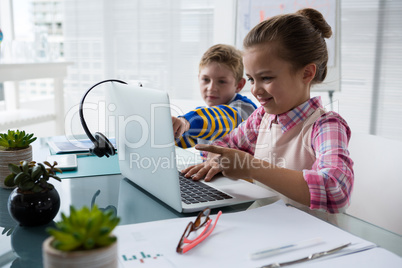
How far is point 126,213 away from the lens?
29.4 inches

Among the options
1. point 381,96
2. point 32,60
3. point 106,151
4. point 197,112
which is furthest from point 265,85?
point 32,60

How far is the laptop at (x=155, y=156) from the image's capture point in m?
0.73

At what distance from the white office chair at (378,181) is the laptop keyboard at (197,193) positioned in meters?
0.43

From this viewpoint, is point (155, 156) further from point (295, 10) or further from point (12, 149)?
point (295, 10)

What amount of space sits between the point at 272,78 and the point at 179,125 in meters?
0.30

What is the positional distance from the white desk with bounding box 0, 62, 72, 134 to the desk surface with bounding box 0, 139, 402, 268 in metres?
1.72

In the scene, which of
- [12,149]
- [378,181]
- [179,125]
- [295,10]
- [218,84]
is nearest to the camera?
[12,149]

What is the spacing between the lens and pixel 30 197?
2.20 ft

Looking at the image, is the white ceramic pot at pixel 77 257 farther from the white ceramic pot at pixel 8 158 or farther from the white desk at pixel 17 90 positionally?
the white desk at pixel 17 90

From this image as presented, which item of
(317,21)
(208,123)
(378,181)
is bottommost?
(378,181)

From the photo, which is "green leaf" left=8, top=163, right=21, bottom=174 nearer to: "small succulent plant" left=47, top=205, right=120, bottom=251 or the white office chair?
"small succulent plant" left=47, top=205, right=120, bottom=251

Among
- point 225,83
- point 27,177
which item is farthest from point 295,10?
point 27,177

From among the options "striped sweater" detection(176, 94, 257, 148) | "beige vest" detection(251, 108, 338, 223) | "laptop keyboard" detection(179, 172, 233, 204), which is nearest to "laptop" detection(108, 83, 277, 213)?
"laptop keyboard" detection(179, 172, 233, 204)

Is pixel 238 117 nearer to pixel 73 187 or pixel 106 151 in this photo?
pixel 106 151
